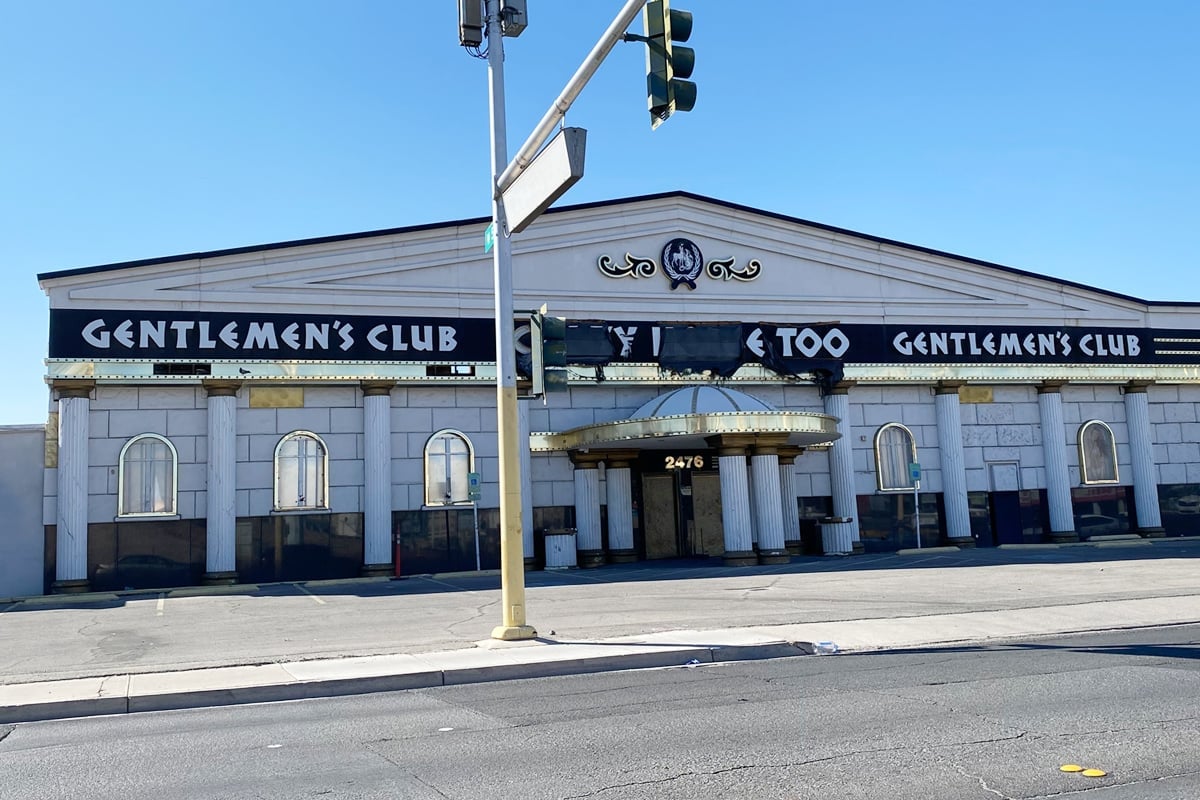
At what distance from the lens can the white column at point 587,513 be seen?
27.9 metres

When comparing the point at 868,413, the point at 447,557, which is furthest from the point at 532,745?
the point at 868,413

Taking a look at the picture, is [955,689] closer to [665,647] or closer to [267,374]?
[665,647]

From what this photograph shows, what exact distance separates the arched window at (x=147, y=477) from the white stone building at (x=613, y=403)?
0.17 feet

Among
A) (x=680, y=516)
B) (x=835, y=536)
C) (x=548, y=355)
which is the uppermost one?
(x=548, y=355)

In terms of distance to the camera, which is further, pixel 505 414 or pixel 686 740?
pixel 505 414

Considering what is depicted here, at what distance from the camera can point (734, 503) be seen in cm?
2620

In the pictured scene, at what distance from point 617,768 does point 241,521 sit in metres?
20.7

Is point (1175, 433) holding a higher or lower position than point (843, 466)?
higher

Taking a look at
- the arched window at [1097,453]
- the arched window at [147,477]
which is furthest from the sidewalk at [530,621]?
the arched window at [1097,453]

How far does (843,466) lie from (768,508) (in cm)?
458

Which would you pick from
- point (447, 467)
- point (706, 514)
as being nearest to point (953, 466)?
point (706, 514)

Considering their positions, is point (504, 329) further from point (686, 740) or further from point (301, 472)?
point (301, 472)

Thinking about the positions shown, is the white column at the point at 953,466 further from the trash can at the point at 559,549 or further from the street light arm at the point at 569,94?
the street light arm at the point at 569,94

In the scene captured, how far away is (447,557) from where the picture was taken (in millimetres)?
27375
